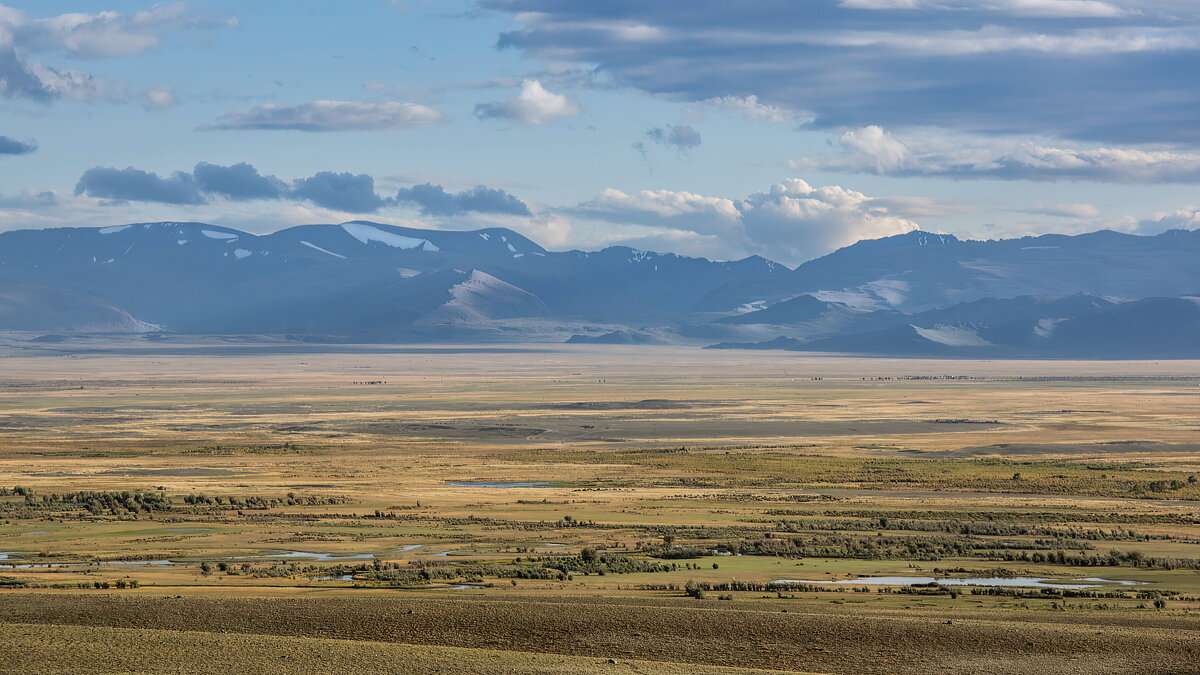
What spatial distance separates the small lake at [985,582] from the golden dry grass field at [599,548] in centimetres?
21

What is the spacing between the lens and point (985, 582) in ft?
126

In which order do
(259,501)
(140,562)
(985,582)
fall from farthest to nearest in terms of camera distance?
(259,501)
(140,562)
(985,582)

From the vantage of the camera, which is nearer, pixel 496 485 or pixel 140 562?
pixel 140 562

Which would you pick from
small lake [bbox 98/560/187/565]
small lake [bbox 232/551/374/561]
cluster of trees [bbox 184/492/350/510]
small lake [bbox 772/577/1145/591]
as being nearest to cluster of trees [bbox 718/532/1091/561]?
small lake [bbox 772/577/1145/591]

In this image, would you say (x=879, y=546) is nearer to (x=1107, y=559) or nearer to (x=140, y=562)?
(x=1107, y=559)

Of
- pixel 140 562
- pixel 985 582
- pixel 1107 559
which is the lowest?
pixel 1107 559

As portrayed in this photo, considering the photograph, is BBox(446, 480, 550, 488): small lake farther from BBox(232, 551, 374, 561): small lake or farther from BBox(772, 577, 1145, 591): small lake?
BBox(772, 577, 1145, 591): small lake

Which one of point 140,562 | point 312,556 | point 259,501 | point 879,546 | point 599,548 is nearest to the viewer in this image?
point 140,562

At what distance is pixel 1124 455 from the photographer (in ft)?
305

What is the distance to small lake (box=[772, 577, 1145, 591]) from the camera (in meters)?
37.2

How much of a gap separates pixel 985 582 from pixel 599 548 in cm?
1238

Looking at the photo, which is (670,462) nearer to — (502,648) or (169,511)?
(169,511)

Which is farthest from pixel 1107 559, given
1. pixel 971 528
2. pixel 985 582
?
pixel 971 528

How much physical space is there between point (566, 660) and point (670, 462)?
202 ft
